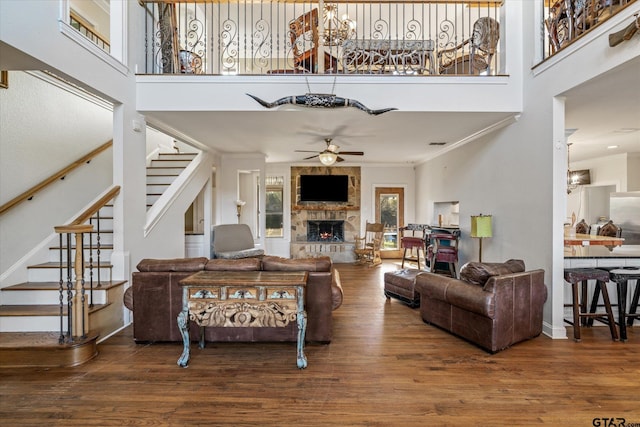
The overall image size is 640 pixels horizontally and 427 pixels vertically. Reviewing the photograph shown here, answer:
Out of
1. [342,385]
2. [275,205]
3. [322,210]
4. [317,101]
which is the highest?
[317,101]

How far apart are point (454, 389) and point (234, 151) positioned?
5651 millimetres

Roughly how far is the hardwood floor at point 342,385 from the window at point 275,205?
5146mm

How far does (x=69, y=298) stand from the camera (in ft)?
8.45

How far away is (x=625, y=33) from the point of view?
2.33 meters

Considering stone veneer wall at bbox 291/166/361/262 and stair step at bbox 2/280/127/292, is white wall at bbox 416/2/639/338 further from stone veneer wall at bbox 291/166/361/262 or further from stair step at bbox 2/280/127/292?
stair step at bbox 2/280/127/292

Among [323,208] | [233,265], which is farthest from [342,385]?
[323,208]

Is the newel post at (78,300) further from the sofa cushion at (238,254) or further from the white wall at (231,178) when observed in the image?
the white wall at (231,178)

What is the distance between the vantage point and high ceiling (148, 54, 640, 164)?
10.7ft

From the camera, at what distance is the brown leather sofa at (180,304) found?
288 centimetres

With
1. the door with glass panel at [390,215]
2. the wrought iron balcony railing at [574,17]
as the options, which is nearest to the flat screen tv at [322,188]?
the door with glass panel at [390,215]

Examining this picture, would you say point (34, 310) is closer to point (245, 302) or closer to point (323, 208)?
point (245, 302)

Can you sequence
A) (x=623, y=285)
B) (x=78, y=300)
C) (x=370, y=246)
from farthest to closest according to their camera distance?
(x=370, y=246), (x=623, y=285), (x=78, y=300)

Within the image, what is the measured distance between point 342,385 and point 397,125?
3388 mm

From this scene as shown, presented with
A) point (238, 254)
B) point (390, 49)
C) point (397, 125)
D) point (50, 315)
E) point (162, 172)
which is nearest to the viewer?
point (50, 315)
